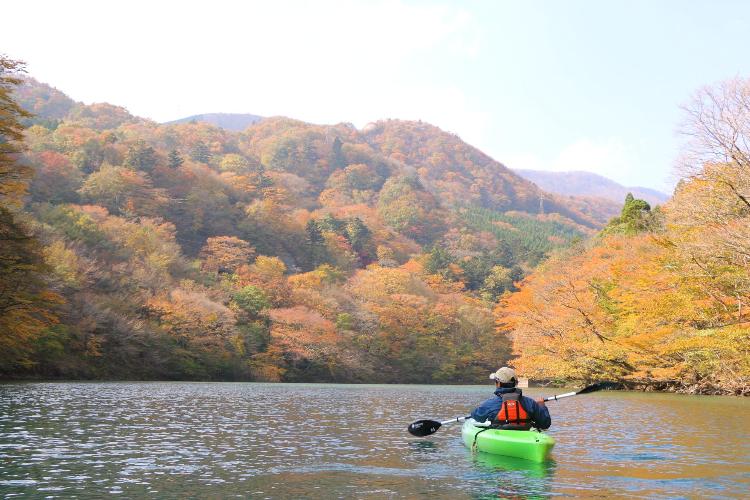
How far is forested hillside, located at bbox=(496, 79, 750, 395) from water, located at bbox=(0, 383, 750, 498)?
7.53m

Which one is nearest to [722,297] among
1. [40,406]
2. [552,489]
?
[552,489]

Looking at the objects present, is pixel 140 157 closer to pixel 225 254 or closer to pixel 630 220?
pixel 225 254

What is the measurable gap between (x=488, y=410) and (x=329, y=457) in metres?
3.63

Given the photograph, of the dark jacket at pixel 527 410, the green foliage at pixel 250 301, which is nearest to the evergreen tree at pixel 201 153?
the green foliage at pixel 250 301

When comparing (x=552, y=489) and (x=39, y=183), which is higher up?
(x=39, y=183)

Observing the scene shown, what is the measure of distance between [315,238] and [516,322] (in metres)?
55.1

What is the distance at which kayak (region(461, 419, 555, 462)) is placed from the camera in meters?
14.4

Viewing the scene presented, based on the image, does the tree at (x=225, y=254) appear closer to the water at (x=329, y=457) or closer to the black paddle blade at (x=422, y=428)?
the water at (x=329, y=457)

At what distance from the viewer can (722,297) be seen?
3469cm

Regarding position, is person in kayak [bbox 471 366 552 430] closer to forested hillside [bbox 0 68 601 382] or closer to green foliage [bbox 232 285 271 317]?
forested hillside [bbox 0 68 601 382]

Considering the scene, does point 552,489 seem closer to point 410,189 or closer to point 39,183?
point 39,183

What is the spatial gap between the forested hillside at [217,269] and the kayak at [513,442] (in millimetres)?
23158

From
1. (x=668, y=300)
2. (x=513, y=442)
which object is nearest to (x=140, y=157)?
(x=668, y=300)

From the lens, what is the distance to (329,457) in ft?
50.1
